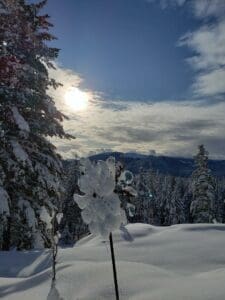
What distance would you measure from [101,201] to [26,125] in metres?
11.0

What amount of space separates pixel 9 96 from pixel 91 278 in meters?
10.4

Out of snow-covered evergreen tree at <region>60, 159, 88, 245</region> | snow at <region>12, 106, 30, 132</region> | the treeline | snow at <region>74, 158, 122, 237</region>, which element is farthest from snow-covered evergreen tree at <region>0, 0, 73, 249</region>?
snow-covered evergreen tree at <region>60, 159, 88, 245</region>

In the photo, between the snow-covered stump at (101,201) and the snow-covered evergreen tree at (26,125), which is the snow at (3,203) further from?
the snow-covered stump at (101,201)

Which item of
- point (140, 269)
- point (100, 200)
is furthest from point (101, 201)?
point (140, 269)

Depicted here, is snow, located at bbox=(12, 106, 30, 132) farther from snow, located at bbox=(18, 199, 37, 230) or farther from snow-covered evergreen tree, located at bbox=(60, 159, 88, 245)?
snow-covered evergreen tree, located at bbox=(60, 159, 88, 245)

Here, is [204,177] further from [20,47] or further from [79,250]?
[79,250]

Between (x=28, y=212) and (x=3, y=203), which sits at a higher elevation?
(x=3, y=203)

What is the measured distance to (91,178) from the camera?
396cm

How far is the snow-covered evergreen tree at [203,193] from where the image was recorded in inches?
1533

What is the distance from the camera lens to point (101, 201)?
3.88m

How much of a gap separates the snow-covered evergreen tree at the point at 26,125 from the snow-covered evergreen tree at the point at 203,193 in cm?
2370

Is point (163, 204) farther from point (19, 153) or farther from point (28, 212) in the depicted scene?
point (19, 153)

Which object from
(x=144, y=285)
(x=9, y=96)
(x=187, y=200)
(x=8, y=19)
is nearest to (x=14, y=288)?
(x=144, y=285)

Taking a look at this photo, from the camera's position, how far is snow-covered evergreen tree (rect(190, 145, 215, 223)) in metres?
38.9
